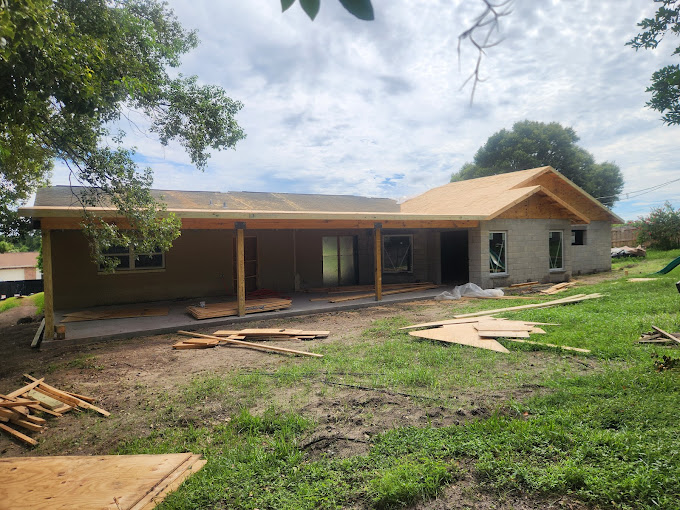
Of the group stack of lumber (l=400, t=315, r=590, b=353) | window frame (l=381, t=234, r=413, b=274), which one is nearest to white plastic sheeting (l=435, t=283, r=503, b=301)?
window frame (l=381, t=234, r=413, b=274)

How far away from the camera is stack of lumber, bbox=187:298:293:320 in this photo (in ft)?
32.6

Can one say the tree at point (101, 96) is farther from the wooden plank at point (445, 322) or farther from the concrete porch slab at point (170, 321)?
the wooden plank at point (445, 322)

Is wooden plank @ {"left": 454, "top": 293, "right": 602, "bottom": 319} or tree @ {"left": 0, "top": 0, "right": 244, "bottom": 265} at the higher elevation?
tree @ {"left": 0, "top": 0, "right": 244, "bottom": 265}

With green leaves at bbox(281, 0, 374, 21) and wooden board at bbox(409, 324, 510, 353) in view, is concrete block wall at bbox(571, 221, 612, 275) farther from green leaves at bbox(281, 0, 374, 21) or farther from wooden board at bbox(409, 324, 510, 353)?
green leaves at bbox(281, 0, 374, 21)

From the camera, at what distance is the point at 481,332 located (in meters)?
7.37

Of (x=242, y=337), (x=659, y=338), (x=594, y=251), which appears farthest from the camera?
(x=594, y=251)

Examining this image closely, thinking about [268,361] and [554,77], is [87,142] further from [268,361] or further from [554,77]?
[554,77]

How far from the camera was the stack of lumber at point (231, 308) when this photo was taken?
392 inches

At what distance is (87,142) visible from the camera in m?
6.99

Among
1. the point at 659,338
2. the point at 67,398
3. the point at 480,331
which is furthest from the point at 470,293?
the point at 67,398

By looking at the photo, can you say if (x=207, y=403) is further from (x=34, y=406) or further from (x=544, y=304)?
(x=544, y=304)

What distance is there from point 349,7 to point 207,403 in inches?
183

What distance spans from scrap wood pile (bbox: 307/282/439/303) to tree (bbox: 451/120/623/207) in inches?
963

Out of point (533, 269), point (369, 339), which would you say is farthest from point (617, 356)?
point (533, 269)
